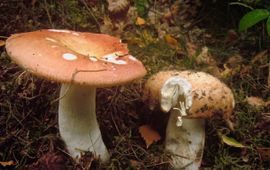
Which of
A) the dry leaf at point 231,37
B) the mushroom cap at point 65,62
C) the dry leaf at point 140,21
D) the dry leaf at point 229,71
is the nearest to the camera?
the mushroom cap at point 65,62

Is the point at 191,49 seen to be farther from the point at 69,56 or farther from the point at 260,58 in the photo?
the point at 69,56

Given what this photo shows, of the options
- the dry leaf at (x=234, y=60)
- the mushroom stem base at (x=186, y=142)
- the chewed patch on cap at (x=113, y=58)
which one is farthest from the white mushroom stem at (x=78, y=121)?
the dry leaf at (x=234, y=60)

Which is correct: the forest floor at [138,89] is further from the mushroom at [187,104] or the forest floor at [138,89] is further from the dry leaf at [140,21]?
the mushroom at [187,104]

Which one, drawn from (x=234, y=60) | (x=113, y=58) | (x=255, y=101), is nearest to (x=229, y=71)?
(x=234, y=60)

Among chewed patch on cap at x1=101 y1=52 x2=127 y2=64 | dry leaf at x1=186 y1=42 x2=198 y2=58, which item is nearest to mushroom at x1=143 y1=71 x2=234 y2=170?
chewed patch on cap at x1=101 y1=52 x2=127 y2=64

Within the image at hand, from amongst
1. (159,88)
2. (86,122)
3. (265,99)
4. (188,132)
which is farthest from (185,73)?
(265,99)

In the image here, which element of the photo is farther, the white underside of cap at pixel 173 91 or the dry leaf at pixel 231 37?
the dry leaf at pixel 231 37

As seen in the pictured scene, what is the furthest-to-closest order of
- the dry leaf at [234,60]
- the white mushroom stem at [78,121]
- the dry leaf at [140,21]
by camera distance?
the dry leaf at [140,21]
the dry leaf at [234,60]
the white mushroom stem at [78,121]
